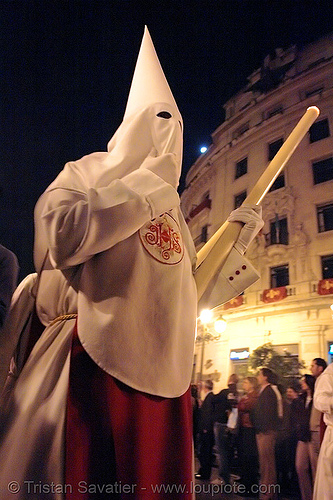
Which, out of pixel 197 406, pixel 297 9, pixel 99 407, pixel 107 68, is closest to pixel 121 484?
pixel 99 407

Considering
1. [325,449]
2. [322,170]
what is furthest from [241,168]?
[325,449]

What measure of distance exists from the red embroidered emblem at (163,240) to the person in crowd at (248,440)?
109 inches

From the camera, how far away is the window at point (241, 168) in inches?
176

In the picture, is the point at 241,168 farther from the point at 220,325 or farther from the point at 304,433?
the point at 304,433

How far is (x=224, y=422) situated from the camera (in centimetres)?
352

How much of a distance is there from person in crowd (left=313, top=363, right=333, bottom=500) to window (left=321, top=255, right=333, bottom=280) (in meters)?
1.32

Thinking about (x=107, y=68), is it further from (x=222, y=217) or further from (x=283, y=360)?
(x=283, y=360)

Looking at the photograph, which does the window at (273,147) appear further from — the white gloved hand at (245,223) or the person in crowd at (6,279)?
the person in crowd at (6,279)

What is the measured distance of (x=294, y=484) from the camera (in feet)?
9.66

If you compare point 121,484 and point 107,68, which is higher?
point 107,68

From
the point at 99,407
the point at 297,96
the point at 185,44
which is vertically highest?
the point at 297,96

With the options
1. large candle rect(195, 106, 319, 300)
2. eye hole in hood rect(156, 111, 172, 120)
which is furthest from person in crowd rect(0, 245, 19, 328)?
eye hole in hood rect(156, 111, 172, 120)

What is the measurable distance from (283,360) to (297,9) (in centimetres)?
279

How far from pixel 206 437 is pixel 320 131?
10.5 feet
